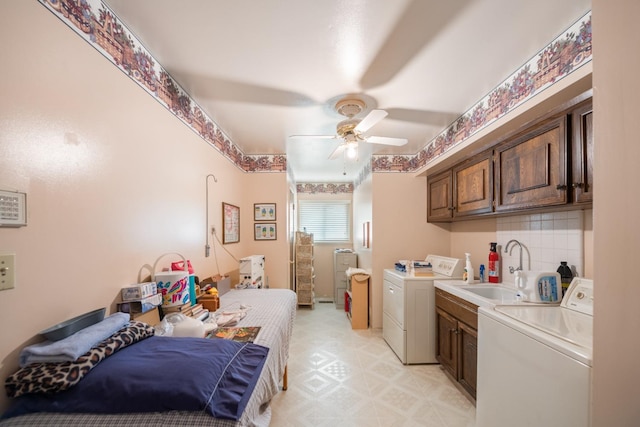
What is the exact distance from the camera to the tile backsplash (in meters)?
1.71

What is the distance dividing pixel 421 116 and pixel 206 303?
2.46m

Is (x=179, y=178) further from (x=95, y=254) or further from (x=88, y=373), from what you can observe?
(x=88, y=373)

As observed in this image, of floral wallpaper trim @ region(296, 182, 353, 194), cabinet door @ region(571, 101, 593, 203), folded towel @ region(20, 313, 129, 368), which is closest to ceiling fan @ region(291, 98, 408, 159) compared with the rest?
cabinet door @ region(571, 101, 593, 203)

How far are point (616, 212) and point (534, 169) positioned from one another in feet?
3.89

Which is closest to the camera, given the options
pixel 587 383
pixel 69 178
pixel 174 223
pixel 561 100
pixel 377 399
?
pixel 587 383

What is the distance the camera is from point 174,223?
1.90m

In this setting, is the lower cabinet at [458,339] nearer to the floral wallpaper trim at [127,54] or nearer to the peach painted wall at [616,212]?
the peach painted wall at [616,212]

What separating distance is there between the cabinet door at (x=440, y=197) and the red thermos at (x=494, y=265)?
1.78 feet

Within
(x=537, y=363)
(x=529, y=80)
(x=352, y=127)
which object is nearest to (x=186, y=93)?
(x=352, y=127)

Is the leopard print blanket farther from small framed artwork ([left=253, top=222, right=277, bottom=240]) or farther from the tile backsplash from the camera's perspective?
small framed artwork ([left=253, top=222, right=277, bottom=240])

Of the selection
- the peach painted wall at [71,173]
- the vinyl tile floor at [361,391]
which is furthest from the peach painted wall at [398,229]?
the peach painted wall at [71,173]

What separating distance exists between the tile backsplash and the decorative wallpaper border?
833mm

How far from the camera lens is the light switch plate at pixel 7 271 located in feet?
2.74

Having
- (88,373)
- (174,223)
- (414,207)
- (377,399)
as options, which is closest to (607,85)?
(88,373)
